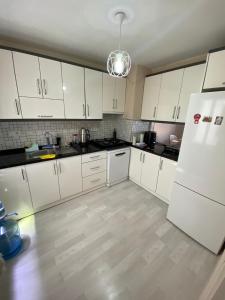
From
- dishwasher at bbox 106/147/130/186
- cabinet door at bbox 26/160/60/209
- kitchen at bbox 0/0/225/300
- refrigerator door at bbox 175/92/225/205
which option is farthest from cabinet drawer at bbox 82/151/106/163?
refrigerator door at bbox 175/92/225/205

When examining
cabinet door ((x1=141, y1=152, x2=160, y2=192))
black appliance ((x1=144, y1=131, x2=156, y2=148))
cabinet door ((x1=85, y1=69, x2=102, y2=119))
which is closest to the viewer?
cabinet door ((x1=85, y1=69, x2=102, y2=119))

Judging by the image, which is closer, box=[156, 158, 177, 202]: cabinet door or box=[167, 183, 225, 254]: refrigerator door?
box=[167, 183, 225, 254]: refrigerator door

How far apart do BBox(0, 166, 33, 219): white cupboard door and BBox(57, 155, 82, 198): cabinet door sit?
460 mm

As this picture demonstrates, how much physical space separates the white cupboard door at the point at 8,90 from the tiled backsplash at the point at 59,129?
0.25 m

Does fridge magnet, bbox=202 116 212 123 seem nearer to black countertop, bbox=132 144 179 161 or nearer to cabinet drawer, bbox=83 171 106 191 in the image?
black countertop, bbox=132 144 179 161

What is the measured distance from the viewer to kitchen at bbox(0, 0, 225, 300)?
4.12ft

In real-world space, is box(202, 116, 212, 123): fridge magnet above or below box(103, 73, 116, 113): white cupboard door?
below

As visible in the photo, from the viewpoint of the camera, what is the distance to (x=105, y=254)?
4.82ft

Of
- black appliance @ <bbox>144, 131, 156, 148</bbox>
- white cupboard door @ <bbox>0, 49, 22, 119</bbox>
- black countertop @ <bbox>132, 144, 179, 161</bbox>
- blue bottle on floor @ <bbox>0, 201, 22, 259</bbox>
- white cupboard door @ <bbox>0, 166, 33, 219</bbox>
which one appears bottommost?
blue bottle on floor @ <bbox>0, 201, 22, 259</bbox>

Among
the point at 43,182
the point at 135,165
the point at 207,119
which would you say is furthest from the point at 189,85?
the point at 43,182

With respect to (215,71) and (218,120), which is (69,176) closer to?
(218,120)

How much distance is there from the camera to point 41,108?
1892 millimetres

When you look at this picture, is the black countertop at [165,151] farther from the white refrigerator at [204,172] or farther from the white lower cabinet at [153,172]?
the white refrigerator at [204,172]

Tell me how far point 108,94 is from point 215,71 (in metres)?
1.62
